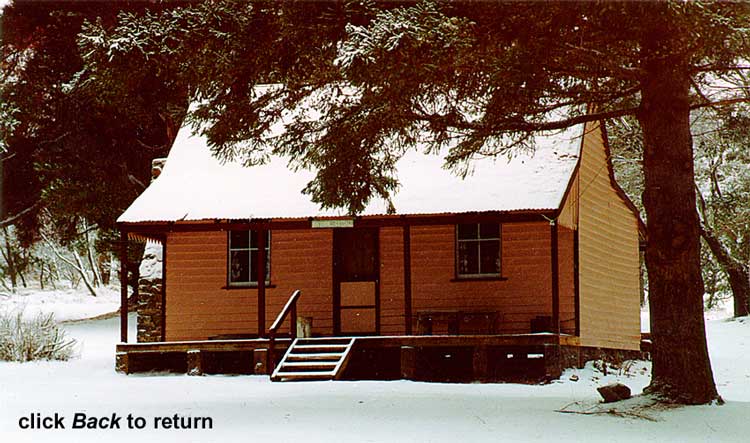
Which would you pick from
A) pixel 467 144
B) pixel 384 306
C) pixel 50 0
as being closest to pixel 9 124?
pixel 50 0

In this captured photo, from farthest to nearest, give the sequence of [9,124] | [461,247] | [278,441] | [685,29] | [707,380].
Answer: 1. [9,124]
2. [461,247]
3. [707,380]
4. [685,29]
5. [278,441]

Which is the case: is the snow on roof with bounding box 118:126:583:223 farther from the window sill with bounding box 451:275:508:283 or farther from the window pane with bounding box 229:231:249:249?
the window sill with bounding box 451:275:508:283

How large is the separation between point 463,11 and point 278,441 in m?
5.11

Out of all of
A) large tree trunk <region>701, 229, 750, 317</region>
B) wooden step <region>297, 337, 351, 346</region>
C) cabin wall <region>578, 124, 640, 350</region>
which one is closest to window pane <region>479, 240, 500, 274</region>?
cabin wall <region>578, 124, 640, 350</region>

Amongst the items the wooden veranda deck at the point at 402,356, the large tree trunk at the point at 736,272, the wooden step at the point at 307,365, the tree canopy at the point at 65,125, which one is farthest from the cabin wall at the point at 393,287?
the large tree trunk at the point at 736,272

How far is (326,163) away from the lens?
14.3m

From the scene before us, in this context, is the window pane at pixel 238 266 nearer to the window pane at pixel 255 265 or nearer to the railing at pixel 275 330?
the window pane at pixel 255 265

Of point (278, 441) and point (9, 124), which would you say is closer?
point (278, 441)

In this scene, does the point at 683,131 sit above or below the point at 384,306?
above

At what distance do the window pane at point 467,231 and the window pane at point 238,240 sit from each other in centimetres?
437

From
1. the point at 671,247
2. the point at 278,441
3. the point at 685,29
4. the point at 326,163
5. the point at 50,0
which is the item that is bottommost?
the point at 278,441

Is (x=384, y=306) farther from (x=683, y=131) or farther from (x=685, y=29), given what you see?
(x=685, y=29)

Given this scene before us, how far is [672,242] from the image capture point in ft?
42.3

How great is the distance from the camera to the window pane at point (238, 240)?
71.4 ft
